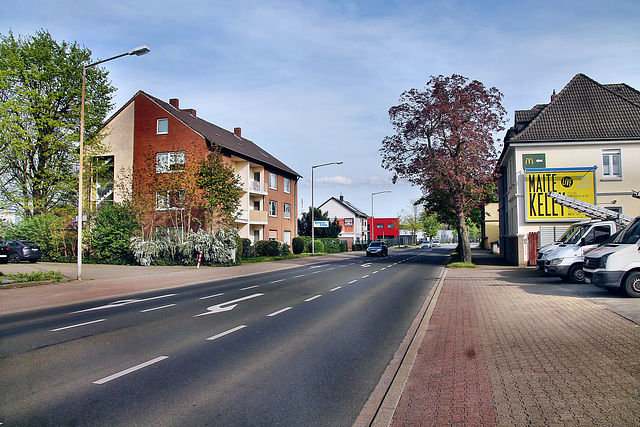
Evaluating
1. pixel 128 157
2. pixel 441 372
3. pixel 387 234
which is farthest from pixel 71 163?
pixel 387 234

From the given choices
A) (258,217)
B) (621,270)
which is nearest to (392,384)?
(621,270)

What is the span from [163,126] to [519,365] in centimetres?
3251

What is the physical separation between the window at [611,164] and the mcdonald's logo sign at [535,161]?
124 inches

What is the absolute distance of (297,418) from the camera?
13.7ft

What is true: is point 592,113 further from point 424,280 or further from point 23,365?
point 23,365

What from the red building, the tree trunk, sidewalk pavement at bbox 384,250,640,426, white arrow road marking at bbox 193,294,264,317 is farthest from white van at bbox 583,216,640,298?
the red building

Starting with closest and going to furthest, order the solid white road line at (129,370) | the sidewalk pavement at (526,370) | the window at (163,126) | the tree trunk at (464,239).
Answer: the sidewalk pavement at (526,370) → the solid white road line at (129,370) → the tree trunk at (464,239) → the window at (163,126)

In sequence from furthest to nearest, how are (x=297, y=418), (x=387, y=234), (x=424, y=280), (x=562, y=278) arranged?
(x=387, y=234)
(x=424, y=280)
(x=562, y=278)
(x=297, y=418)

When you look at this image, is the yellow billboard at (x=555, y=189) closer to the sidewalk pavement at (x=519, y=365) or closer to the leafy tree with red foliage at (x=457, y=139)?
the leafy tree with red foliage at (x=457, y=139)

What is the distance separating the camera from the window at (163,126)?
33344 mm

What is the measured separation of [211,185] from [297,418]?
80.4ft

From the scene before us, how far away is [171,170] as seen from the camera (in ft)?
91.4

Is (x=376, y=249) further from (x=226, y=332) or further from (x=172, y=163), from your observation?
(x=226, y=332)

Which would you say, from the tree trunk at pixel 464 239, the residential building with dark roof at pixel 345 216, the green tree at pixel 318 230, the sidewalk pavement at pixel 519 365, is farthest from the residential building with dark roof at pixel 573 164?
the residential building with dark roof at pixel 345 216
